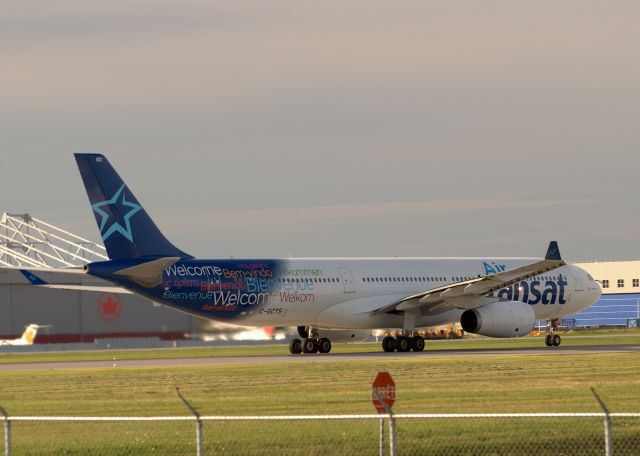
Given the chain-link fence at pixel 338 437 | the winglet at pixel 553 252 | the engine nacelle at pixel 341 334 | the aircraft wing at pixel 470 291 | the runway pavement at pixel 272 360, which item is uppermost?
the winglet at pixel 553 252

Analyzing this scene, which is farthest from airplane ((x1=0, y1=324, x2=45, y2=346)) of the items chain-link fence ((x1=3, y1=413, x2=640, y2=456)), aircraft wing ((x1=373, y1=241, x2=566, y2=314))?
chain-link fence ((x1=3, y1=413, x2=640, y2=456))

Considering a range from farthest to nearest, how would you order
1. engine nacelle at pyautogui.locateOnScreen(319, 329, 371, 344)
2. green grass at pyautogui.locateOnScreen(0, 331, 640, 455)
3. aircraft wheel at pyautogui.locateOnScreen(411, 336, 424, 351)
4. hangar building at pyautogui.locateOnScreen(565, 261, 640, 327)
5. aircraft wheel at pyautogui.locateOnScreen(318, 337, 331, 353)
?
hangar building at pyautogui.locateOnScreen(565, 261, 640, 327) → engine nacelle at pyautogui.locateOnScreen(319, 329, 371, 344) → aircraft wheel at pyautogui.locateOnScreen(318, 337, 331, 353) → aircraft wheel at pyautogui.locateOnScreen(411, 336, 424, 351) → green grass at pyautogui.locateOnScreen(0, 331, 640, 455)

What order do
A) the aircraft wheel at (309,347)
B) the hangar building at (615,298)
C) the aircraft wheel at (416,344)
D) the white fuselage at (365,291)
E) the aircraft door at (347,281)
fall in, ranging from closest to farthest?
the white fuselage at (365,291), the aircraft wheel at (416,344), the aircraft wheel at (309,347), the aircraft door at (347,281), the hangar building at (615,298)

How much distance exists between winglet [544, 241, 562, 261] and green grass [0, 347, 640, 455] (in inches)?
347

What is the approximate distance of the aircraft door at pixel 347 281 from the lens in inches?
2408

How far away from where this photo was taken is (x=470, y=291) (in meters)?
59.7

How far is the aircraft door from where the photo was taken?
6116 cm

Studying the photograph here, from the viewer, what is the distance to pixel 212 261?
57.3m

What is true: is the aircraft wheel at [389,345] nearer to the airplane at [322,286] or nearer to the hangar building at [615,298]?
the airplane at [322,286]

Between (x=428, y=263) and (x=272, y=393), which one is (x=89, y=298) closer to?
(x=428, y=263)

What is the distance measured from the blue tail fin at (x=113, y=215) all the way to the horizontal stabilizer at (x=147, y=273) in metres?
1.49

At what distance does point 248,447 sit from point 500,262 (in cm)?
4523

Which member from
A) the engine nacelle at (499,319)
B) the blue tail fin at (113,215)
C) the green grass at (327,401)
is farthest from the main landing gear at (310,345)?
the green grass at (327,401)

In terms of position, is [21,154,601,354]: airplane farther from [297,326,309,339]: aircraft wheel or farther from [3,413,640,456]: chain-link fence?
[3,413,640,456]: chain-link fence
